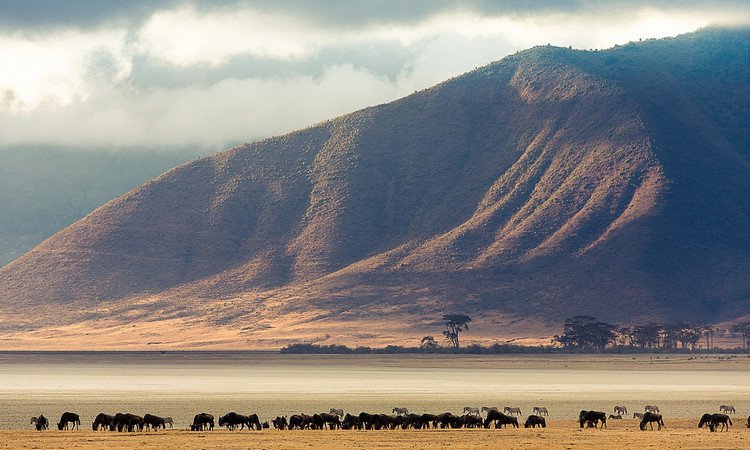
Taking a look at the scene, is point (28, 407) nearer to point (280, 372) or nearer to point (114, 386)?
point (114, 386)

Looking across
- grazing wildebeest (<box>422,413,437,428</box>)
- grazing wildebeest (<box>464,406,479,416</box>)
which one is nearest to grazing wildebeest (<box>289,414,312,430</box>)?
grazing wildebeest (<box>422,413,437,428</box>)

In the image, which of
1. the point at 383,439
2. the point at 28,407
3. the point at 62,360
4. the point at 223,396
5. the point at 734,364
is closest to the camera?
the point at 383,439

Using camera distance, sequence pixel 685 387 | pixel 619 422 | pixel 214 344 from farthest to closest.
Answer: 1. pixel 214 344
2. pixel 685 387
3. pixel 619 422

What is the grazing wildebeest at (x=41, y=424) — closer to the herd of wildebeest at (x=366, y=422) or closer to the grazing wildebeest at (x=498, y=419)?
the herd of wildebeest at (x=366, y=422)

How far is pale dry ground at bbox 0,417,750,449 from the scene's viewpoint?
148 feet

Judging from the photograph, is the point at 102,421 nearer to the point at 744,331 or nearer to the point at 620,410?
the point at 620,410

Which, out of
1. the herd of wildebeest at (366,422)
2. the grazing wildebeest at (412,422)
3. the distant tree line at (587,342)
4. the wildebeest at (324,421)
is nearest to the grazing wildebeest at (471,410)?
the herd of wildebeest at (366,422)

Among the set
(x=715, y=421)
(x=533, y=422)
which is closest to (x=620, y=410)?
(x=715, y=421)

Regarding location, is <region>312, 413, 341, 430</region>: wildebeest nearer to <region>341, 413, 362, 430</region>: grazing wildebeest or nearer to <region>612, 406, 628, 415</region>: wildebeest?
<region>341, 413, 362, 430</region>: grazing wildebeest

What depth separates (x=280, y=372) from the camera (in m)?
112

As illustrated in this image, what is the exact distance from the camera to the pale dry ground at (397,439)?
45.1 m

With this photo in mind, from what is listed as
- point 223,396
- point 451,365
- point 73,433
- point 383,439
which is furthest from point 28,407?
point 451,365

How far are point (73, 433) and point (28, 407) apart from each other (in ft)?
60.3

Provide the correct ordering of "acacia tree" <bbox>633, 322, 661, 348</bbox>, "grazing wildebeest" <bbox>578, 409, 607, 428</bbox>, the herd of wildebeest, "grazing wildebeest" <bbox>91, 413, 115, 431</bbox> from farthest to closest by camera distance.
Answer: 1. "acacia tree" <bbox>633, 322, 661, 348</bbox>
2. "grazing wildebeest" <bbox>578, 409, 607, 428</bbox>
3. the herd of wildebeest
4. "grazing wildebeest" <bbox>91, 413, 115, 431</bbox>
